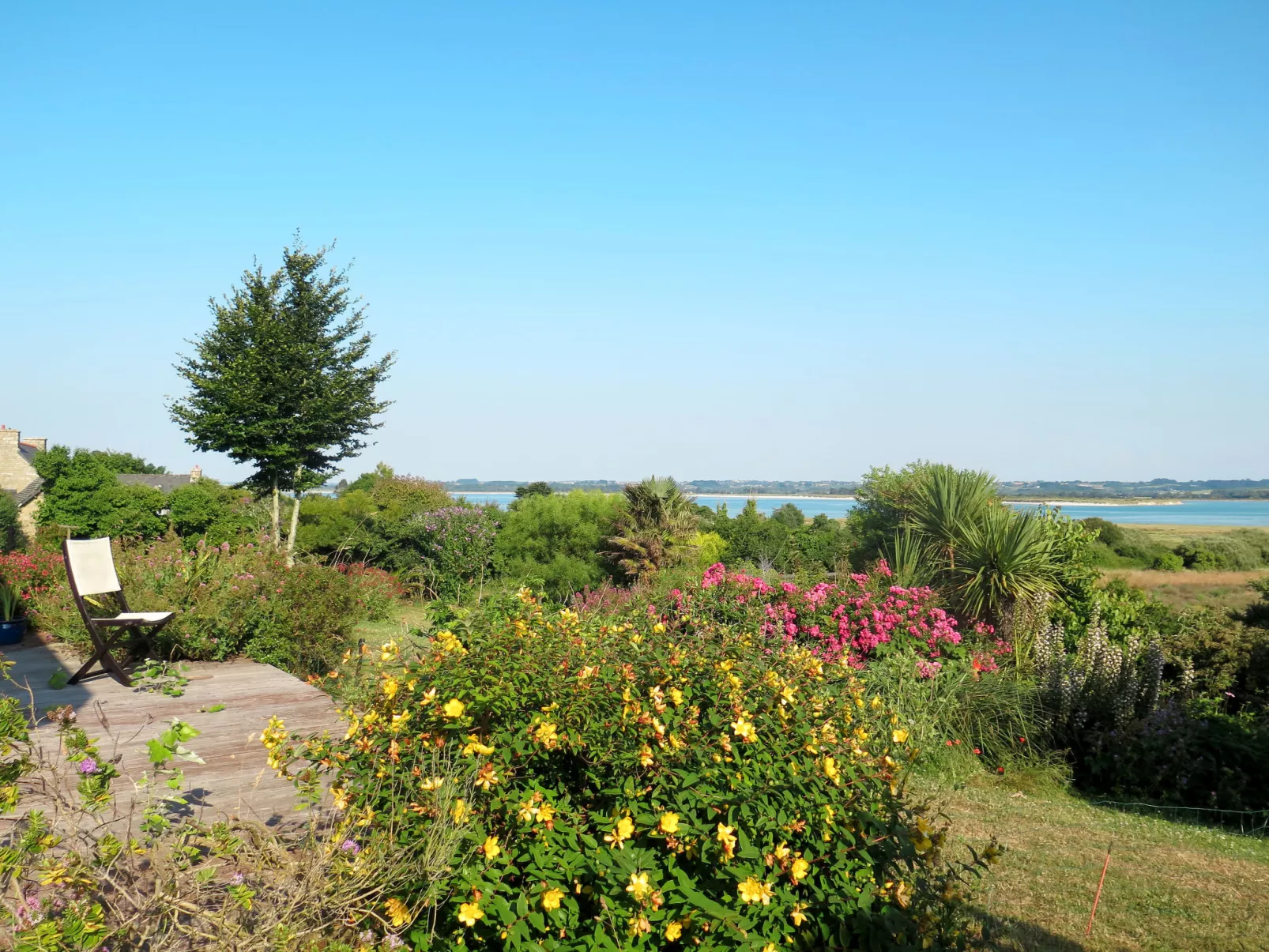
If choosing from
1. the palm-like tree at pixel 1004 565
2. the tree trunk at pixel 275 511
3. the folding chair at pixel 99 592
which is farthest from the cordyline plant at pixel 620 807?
the tree trunk at pixel 275 511

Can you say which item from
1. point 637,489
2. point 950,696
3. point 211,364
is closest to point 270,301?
point 211,364

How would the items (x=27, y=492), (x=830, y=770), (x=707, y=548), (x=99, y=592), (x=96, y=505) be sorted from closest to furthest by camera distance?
1. (x=830, y=770)
2. (x=99, y=592)
3. (x=707, y=548)
4. (x=96, y=505)
5. (x=27, y=492)

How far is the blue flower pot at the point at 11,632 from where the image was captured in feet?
27.1

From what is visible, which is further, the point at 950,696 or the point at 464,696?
the point at 950,696

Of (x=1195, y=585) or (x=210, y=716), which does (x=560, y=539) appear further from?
(x=1195, y=585)

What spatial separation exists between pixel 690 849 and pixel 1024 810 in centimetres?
356

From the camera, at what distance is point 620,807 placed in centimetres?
241

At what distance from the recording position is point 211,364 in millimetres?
18344

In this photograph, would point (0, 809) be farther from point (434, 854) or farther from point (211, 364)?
point (211, 364)

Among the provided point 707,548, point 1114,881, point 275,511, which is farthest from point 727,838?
point 275,511

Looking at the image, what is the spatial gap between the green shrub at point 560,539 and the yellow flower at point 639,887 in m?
13.6

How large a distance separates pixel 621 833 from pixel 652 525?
1303 centimetres

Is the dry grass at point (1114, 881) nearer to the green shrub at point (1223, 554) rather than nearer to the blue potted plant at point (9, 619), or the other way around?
the blue potted plant at point (9, 619)

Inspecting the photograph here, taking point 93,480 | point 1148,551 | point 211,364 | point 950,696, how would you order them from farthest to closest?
point 1148,551 < point 211,364 < point 93,480 < point 950,696
